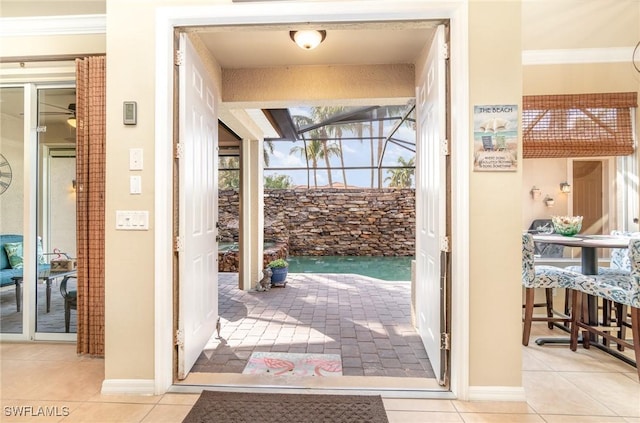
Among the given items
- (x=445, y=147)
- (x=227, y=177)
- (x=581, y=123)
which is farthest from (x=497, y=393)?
(x=227, y=177)

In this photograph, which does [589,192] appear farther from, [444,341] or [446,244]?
[444,341]

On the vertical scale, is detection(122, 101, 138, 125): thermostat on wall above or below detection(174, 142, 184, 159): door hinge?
above

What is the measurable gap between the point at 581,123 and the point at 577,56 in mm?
744

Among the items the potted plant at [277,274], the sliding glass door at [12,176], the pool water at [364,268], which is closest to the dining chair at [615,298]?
the pool water at [364,268]

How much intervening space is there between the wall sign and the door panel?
315 centimetres

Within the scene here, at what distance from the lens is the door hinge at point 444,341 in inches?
78.2

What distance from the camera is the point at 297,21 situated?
6.53ft

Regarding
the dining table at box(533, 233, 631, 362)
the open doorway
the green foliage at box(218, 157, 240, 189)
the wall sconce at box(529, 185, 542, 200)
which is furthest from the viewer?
the green foliage at box(218, 157, 240, 189)

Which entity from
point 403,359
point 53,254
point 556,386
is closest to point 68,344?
point 53,254

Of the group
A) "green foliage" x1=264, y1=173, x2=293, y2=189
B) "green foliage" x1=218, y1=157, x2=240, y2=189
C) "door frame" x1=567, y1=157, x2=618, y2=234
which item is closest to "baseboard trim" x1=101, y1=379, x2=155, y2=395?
"door frame" x1=567, y1=157, x2=618, y2=234

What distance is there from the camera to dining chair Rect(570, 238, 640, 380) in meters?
2.15

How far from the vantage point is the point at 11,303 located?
303cm

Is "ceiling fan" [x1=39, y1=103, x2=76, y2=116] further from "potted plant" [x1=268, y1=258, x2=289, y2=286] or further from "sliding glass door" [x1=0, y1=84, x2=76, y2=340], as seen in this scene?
"potted plant" [x1=268, y1=258, x2=289, y2=286]

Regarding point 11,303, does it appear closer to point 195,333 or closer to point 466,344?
point 195,333
